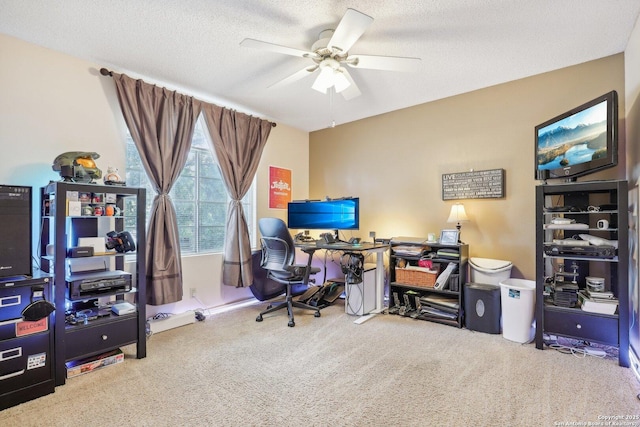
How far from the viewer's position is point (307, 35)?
2.33m

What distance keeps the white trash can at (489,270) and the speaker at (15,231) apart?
3.66m

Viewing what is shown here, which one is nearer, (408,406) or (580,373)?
(408,406)

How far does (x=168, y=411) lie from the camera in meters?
1.75

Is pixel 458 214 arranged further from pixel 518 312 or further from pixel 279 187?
pixel 279 187

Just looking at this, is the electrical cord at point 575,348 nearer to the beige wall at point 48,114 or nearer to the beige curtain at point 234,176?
the beige curtain at point 234,176

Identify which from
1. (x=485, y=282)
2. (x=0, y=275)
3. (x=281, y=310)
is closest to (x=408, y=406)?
(x=485, y=282)

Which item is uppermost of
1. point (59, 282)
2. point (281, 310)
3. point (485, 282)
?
point (59, 282)

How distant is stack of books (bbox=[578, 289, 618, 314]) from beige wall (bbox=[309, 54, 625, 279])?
2.21 ft

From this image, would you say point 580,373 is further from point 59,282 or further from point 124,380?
point 59,282

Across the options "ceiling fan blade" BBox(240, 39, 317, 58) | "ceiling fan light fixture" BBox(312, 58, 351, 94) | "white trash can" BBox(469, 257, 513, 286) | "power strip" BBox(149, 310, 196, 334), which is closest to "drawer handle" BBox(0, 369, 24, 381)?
"power strip" BBox(149, 310, 196, 334)

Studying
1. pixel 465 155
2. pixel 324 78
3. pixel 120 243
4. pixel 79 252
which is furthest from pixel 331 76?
pixel 79 252

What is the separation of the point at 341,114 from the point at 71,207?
311 centimetres

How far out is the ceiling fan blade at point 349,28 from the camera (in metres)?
1.79

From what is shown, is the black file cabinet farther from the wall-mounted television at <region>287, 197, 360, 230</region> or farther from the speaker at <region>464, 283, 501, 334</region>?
the speaker at <region>464, 283, 501, 334</region>
